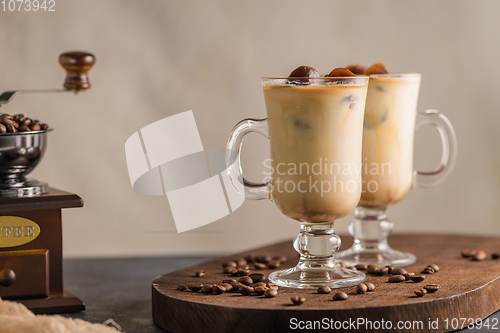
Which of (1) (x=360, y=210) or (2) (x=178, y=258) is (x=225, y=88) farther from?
(1) (x=360, y=210)

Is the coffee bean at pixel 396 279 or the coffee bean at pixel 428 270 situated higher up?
the coffee bean at pixel 396 279

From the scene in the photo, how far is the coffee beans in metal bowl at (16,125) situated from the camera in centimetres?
144

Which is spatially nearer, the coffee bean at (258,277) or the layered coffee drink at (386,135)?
the coffee bean at (258,277)

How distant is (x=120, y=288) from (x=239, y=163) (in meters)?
0.59

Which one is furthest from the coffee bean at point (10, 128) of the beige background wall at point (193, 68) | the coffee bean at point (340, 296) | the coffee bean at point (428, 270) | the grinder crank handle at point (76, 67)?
the beige background wall at point (193, 68)

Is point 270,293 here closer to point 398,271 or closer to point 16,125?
point 398,271

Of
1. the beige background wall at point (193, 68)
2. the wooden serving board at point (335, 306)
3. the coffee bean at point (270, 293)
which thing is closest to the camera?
the wooden serving board at point (335, 306)

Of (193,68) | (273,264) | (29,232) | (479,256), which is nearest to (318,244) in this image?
(273,264)

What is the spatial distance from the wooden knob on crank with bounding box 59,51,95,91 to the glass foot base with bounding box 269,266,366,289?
30.7 inches

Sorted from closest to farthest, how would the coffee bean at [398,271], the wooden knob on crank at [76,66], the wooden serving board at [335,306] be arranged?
the wooden serving board at [335,306] → the coffee bean at [398,271] → the wooden knob on crank at [76,66]

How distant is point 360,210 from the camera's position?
180 centimetres

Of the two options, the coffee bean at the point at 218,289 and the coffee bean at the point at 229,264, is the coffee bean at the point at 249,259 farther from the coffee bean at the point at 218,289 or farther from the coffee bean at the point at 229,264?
the coffee bean at the point at 218,289

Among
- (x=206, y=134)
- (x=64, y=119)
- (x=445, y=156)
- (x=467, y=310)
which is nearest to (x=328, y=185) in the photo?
(x=467, y=310)

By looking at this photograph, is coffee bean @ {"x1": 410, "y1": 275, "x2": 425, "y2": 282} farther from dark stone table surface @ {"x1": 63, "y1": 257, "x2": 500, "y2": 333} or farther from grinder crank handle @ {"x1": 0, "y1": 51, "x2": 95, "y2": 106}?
grinder crank handle @ {"x1": 0, "y1": 51, "x2": 95, "y2": 106}
